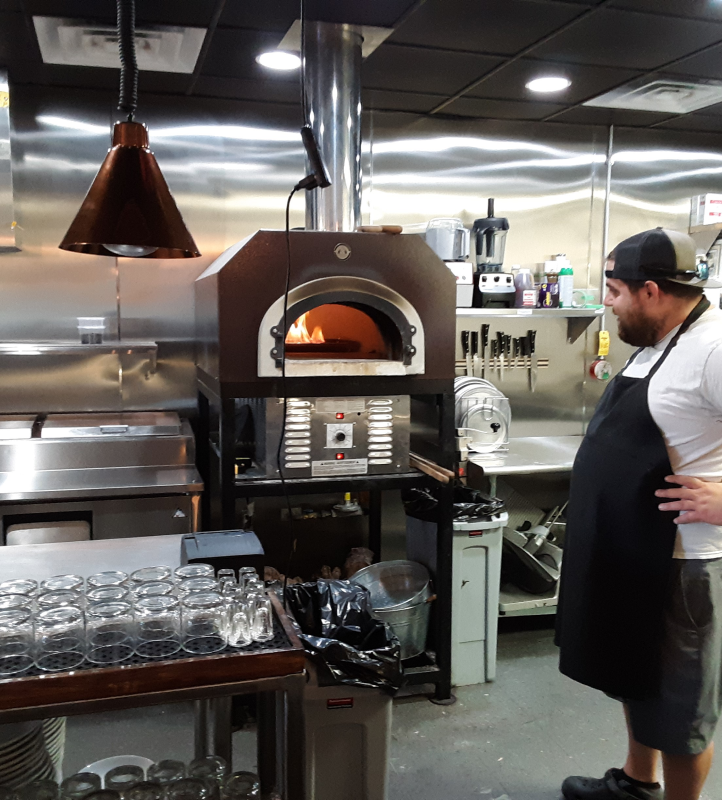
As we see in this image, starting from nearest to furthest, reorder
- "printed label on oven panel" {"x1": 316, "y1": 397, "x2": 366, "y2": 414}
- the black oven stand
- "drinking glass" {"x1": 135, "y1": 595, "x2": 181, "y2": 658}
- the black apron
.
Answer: "drinking glass" {"x1": 135, "y1": 595, "x2": 181, "y2": 658}
the black apron
the black oven stand
"printed label on oven panel" {"x1": 316, "y1": 397, "x2": 366, "y2": 414}

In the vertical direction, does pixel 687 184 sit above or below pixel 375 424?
above

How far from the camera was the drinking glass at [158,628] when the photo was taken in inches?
54.1

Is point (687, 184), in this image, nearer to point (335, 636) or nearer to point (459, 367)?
point (459, 367)

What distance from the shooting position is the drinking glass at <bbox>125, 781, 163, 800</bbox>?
5.00ft

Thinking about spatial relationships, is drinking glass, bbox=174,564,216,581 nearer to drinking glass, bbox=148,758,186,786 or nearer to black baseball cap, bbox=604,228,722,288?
drinking glass, bbox=148,758,186,786

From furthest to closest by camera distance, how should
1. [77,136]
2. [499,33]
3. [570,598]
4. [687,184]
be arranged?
[687,184]
[77,136]
[499,33]
[570,598]

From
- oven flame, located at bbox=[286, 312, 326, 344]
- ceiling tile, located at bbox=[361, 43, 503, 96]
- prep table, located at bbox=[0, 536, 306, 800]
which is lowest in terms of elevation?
prep table, located at bbox=[0, 536, 306, 800]

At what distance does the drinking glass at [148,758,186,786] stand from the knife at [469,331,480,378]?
2803 mm

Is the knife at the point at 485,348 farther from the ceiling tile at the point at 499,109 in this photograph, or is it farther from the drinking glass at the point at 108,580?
the drinking glass at the point at 108,580

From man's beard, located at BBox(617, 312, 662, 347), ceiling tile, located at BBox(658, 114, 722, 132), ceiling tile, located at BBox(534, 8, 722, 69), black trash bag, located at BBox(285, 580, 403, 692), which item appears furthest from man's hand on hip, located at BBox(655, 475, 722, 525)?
ceiling tile, located at BBox(658, 114, 722, 132)

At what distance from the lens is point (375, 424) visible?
110 inches

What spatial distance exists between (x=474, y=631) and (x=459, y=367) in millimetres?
1497

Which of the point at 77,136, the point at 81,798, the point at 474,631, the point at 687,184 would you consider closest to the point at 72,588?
the point at 81,798

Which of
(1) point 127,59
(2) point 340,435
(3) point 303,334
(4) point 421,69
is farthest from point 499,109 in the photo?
(1) point 127,59
